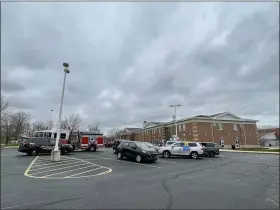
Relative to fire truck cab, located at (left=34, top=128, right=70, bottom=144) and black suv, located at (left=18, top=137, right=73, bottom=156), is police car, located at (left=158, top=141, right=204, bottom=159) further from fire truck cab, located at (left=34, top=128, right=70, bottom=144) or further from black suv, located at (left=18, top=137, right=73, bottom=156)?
fire truck cab, located at (left=34, top=128, right=70, bottom=144)

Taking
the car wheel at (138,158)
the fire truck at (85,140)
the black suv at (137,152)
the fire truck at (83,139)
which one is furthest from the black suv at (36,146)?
the car wheel at (138,158)

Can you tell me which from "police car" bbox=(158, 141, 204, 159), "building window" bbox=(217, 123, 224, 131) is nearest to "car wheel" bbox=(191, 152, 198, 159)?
"police car" bbox=(158, 141, 204, 159)

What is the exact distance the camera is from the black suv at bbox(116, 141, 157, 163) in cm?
1865

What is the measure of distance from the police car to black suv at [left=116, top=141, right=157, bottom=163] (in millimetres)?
5947

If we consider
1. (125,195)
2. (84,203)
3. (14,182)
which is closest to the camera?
(84,203)

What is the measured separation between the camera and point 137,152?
19.1 metres

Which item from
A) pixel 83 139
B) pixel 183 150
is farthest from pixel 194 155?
pixel 83 139

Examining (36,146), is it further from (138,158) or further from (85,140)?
(138,158)

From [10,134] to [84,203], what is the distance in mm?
5721

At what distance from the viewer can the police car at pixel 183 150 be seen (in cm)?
2459

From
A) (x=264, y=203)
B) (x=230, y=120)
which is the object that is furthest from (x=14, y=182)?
(x=230, y=120)

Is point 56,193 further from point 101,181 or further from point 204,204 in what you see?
point 204,204

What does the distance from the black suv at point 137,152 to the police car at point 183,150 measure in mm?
5947

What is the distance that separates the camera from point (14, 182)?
9.16m
